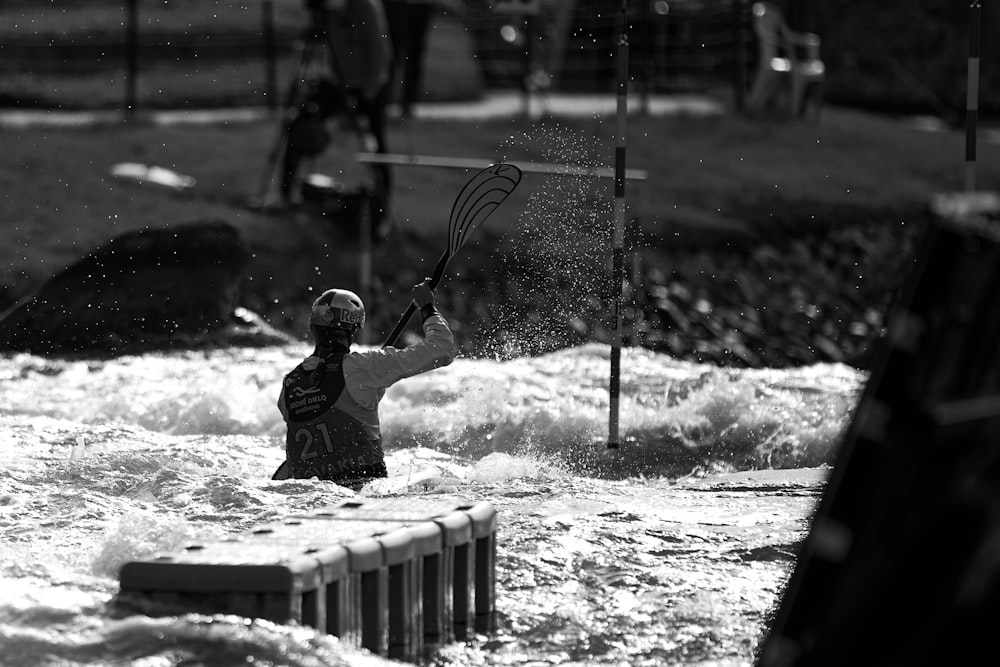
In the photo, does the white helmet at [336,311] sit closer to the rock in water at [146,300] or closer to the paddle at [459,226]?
the paddle at [459,226]

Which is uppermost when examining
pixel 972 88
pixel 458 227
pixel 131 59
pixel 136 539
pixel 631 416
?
pixel 972 88

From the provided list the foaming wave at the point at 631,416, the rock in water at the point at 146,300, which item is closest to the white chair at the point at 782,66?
the rock in water at the point at 146,300

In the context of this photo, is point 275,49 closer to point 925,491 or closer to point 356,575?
point 356,575

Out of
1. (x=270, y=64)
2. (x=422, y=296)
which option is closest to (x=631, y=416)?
(x=422, y=296)

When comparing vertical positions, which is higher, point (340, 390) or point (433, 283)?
point (433, 283)

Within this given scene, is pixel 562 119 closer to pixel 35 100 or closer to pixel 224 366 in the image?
pixel 35 100

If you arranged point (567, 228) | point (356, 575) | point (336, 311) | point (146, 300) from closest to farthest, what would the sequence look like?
point (356, 575) → point (336, 311) → point (567, 228) → point (146, 300)

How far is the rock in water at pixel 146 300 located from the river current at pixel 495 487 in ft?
1.15

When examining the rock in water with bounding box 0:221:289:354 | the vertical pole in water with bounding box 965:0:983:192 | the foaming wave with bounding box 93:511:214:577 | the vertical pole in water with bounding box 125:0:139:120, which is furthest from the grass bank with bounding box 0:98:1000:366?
the foaming wave with bounding box 93:511:214:577

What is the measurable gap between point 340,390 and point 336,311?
1.15ft

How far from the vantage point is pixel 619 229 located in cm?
847

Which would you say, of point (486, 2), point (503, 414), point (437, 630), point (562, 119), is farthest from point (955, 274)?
point (486, 2)

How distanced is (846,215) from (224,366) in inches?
379

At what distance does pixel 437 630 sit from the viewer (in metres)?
5.34
